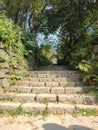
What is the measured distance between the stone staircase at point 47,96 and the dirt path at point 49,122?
0.29 m

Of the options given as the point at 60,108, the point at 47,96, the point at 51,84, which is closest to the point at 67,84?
the point at 51,84

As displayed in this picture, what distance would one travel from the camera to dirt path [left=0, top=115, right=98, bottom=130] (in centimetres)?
312

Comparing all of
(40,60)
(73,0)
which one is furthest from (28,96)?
(73,0)

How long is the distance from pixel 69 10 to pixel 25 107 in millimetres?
8629

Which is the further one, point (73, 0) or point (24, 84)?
point (73, 0)

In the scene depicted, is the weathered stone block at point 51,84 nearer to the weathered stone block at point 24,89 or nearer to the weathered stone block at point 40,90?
the weathered stone block at point 40,90

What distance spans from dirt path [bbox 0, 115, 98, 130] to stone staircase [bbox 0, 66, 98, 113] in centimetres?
29

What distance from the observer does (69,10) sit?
431 inches

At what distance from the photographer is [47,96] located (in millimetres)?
4324

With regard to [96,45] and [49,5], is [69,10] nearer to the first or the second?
[49,5]

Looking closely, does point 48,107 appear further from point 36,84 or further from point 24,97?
point 36,84

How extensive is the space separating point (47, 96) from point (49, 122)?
1.02 m

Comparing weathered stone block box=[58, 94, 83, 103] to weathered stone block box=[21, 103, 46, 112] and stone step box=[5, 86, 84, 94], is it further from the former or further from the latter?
weathered stone block box=[21, 103, 46, 112]

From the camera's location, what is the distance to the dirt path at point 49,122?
123 inches
